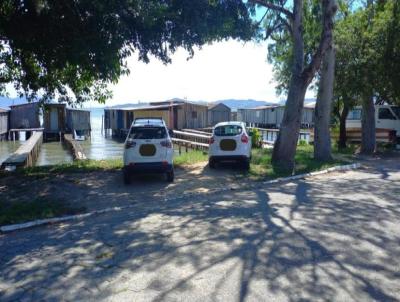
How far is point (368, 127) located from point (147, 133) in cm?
1109

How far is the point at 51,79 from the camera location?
45.6ft

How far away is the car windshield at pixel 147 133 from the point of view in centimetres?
1013

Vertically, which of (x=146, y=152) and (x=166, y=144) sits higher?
(x=166, y=144)

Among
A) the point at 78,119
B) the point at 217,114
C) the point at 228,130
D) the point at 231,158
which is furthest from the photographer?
the point at 78,119

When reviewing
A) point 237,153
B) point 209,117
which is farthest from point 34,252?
point 209,117

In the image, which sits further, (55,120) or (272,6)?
(55,120)

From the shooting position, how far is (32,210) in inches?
290

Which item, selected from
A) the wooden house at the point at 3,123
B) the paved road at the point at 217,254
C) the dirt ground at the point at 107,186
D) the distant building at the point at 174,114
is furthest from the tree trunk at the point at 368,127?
the wooden house at the point at 3,123

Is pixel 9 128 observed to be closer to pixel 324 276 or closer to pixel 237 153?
pixel 237 153

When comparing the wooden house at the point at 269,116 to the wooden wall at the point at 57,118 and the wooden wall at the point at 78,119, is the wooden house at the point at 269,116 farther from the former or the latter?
the wooden wall at the point at 57,118

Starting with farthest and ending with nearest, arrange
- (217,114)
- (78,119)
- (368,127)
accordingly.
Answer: (78,119), (217,114), (368,127)

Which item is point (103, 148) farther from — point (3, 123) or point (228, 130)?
point (228, 130)

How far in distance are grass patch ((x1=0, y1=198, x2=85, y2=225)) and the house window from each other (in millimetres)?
18196

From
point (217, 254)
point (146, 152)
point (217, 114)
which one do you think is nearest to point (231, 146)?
point (146, 152)
